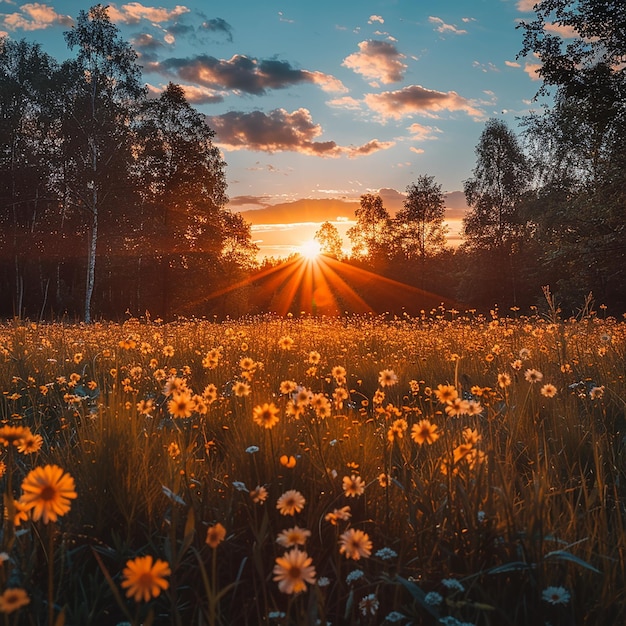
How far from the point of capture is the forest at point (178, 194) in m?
16.2

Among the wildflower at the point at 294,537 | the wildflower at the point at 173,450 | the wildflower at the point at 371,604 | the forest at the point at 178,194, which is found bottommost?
the wildflower at the point at 371,604

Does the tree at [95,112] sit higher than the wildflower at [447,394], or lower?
higher

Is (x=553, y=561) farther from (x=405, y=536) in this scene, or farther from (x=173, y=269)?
(x=173, y=269)

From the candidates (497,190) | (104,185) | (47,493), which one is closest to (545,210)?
(497,190)

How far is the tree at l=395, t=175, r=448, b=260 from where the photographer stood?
4641 cm

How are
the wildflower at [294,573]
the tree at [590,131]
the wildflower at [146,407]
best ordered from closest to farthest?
the wildflower at [294,573]
the wildflower at [146,407]
the tree at [590,131]

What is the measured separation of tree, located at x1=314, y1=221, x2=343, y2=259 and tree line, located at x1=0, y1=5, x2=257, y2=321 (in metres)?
27.0

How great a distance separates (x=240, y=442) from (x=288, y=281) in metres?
52.3

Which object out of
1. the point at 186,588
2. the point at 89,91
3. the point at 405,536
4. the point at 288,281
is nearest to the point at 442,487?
the point at 405,536

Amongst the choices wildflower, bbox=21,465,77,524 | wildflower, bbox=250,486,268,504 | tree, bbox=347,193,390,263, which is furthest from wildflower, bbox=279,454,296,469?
tree, bbox=347,193,390,263

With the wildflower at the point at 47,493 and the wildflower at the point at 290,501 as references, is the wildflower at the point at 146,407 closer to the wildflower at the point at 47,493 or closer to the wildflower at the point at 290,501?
the wildflower at the point at 290,501

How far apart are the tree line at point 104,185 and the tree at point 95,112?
4 cm

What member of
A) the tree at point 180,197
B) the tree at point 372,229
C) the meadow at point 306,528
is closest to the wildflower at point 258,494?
the meadow at point 306,528

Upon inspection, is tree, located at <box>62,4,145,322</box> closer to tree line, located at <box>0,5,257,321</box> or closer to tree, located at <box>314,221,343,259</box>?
tree line, located at <box>0,5,257,321</box>
